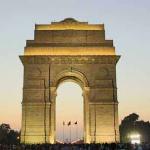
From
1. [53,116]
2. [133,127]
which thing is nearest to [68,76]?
[53,116]

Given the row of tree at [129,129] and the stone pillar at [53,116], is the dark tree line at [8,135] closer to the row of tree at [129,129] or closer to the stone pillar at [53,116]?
the row of tree at [129,129]

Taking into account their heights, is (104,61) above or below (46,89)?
above

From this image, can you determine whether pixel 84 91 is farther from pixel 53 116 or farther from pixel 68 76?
pixel 53 116

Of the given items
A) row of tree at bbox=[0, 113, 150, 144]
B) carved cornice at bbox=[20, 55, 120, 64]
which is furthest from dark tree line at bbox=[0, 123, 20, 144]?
carved cornice at bbox=[20, 55, 120, 64]

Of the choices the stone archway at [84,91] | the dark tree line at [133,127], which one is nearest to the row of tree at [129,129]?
the dark tree line at [133,127]

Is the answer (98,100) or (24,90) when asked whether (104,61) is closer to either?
(98,100)

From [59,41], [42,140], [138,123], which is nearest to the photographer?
[42,140]

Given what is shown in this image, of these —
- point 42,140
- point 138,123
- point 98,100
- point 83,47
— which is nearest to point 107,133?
point 98,100

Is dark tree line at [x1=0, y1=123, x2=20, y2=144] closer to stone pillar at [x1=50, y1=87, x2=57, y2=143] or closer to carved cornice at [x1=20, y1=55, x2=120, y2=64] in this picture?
stone pillar at [x1=50, y1=87, x2=57, y2=143]
